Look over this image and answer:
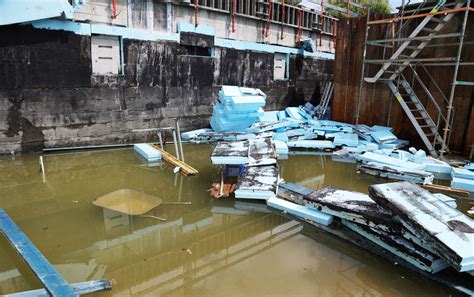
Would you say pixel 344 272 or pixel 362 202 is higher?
pixel 362 202

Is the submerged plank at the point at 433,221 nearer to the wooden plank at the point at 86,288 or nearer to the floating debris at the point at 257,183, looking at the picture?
the floating debris at the point at 257,183

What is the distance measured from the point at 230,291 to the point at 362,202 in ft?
7.62

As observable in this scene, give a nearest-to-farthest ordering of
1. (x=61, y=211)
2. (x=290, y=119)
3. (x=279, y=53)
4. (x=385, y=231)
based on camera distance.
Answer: (x=385, y=231) → (x=61, y=211) → (x=290, y=119) → (x=279, y=53)

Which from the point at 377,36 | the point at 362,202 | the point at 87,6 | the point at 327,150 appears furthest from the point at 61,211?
the point at 377,36

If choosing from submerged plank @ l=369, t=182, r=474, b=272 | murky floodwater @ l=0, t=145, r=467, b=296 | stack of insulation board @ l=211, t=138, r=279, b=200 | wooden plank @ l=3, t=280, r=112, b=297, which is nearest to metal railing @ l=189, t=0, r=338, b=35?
stack of insulation board @ l=211, t=138, r=279, b=200

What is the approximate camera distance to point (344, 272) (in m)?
3.78

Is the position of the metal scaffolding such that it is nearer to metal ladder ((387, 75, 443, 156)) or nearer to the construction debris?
metal ladder ((387, 75, 443, 156))

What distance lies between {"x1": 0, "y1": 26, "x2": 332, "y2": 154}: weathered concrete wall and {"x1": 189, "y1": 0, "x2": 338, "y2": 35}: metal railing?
134cm

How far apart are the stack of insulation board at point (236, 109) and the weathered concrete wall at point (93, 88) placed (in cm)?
139

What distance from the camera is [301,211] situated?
5062 mm

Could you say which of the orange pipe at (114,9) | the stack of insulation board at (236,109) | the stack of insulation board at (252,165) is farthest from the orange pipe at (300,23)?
the stack of insulation board at (252,165)

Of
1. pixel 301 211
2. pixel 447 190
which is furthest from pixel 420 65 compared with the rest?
pixel 301 211

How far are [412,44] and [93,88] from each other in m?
9.25

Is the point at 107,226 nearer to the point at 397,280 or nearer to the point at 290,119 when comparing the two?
the point at 397,280
